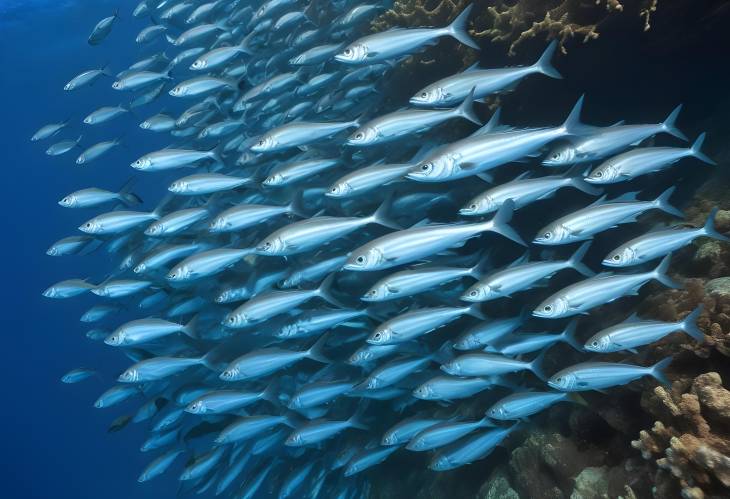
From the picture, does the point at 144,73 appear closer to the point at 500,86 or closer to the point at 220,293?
the point at 220,293

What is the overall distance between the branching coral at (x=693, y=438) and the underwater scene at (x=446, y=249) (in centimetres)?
1

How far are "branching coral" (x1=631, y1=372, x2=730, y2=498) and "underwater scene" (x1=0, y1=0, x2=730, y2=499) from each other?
14 mm

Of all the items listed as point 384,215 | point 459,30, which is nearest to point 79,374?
point 384,215

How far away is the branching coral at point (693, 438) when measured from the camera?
294cm

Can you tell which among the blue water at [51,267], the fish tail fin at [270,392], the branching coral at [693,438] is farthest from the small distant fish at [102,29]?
the blue water at [51,267]

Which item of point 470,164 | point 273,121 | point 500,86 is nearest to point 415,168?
point 470,164

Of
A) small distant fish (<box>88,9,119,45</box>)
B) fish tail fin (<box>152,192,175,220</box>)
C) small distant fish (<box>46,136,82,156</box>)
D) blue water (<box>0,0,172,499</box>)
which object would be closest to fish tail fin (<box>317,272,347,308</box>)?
fish tail fin (<box>152,192,175,220</box>)

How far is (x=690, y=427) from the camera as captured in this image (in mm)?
3252

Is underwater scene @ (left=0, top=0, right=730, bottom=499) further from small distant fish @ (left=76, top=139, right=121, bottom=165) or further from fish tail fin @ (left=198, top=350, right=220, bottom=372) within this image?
fish tail fin @ (left=198, top=350, right=220, bottom=372)

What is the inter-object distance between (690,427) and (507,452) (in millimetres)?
2982

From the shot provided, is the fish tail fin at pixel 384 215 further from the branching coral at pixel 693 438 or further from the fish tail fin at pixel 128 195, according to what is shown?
the fish tail fin at pixel 128 195

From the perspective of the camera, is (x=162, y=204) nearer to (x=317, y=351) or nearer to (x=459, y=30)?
(x=317, y=351)

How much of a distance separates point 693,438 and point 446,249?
250 centimetres

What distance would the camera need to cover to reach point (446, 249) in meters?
4.75
